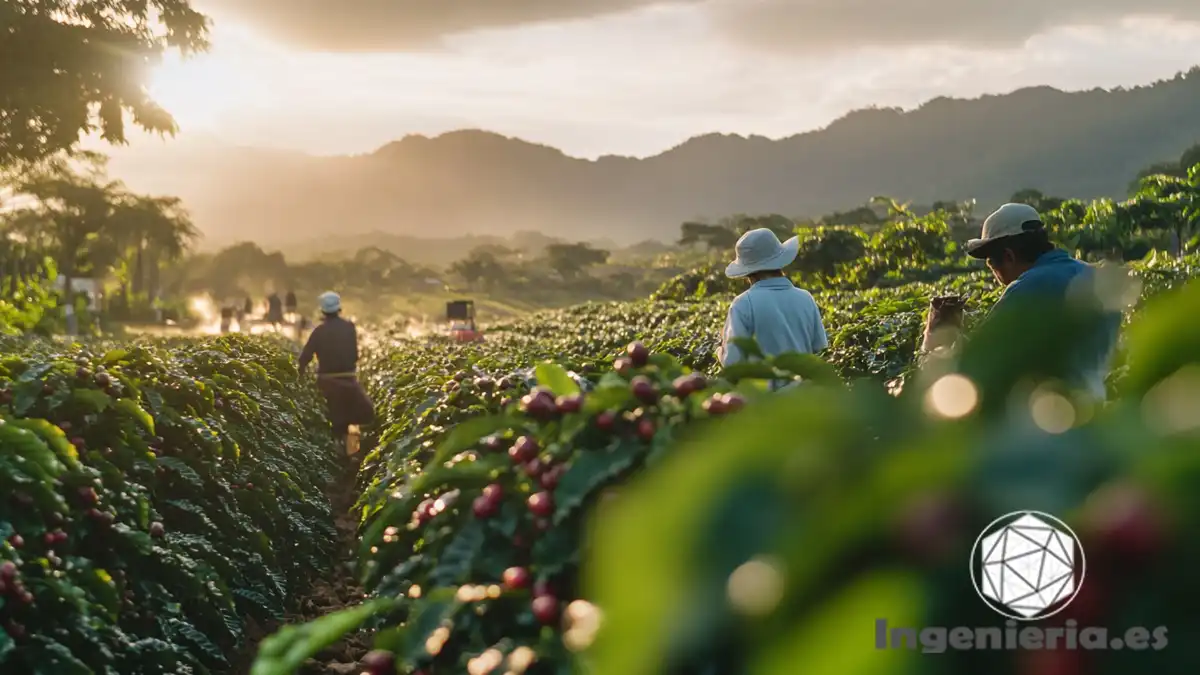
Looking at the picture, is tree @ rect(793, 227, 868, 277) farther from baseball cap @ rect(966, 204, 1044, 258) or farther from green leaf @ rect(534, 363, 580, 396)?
green leaf @ rect(534, 363, 580, 396)

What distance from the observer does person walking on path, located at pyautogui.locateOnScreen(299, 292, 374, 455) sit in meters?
10.8

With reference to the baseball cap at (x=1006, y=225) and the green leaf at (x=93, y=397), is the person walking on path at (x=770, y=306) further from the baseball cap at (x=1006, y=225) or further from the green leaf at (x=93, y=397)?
the green leaf at (x=93, y=397)

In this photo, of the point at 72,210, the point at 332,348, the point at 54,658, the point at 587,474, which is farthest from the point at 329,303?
the point at 72,210

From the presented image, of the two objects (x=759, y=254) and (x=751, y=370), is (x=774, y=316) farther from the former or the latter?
(x=751, y=370)

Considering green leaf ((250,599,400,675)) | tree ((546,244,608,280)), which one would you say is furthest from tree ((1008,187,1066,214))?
tree ((546,244,608,280))

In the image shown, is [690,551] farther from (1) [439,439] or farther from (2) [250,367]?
(2) [250,367]

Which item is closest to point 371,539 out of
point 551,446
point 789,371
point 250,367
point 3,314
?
point 551,446

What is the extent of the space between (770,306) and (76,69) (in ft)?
85.2

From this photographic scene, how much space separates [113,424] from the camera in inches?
180

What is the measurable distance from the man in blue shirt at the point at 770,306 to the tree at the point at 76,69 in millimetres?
24941

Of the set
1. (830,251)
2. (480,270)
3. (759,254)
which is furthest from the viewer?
(480,270)

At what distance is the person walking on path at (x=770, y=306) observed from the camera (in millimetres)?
5141

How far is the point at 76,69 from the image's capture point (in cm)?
2573

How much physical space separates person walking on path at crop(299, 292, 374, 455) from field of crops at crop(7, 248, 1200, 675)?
542 centimetres
